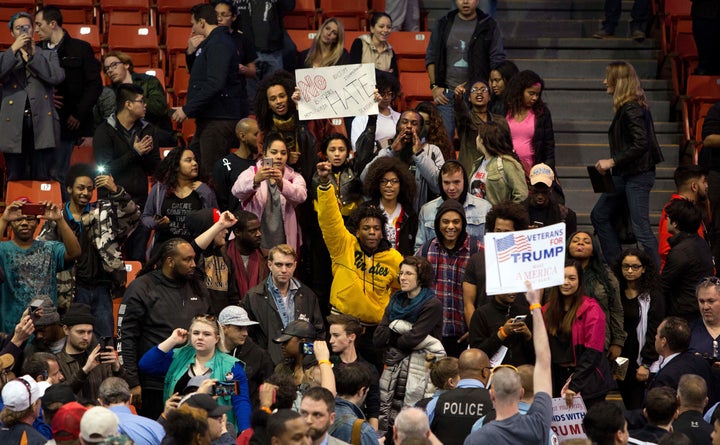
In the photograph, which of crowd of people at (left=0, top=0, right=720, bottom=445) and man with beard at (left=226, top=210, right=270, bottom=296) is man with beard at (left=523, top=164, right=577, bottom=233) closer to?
crowd of people at (left=0, top=0, right=720, bottom=445)

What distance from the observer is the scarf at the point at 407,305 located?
29.2 ft

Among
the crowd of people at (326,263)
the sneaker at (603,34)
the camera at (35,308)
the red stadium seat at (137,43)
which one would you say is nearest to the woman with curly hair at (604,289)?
the crowd of people at (326,263)

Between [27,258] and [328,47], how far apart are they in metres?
3.62

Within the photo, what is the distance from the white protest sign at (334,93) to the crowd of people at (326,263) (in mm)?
121

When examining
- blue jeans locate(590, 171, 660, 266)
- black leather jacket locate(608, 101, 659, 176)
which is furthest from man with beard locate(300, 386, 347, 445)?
black leather jacket locate(608, 101, 659, 176)

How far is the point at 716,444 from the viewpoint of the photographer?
6.87 metres

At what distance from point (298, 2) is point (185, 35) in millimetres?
1240

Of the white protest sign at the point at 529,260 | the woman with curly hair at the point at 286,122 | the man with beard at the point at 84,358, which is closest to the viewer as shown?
the white protest sign at the point at 529,260

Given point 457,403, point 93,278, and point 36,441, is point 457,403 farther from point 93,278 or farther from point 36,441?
point 93,278

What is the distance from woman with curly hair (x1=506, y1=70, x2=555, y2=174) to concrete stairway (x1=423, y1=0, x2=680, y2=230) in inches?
57.8

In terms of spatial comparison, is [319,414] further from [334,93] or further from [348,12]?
[348,12]

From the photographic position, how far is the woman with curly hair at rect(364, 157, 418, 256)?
1016cm

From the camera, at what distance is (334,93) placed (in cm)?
1091

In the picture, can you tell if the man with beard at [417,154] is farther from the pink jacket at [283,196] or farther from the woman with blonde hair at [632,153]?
the woman with blonde hair at [632,153]
